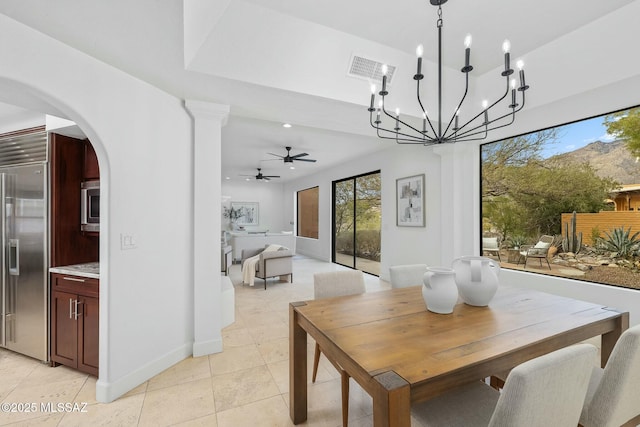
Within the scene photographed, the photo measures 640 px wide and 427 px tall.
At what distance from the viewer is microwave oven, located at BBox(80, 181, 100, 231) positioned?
2689 mm

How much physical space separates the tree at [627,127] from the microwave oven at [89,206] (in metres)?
4.84

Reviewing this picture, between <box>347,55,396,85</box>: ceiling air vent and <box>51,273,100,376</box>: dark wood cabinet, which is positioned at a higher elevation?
<box>347,55,396,85</box>: ceiling air vent

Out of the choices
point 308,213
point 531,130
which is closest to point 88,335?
point 531,130

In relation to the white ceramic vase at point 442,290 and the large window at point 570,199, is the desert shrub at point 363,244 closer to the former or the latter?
the large window at point 570,199

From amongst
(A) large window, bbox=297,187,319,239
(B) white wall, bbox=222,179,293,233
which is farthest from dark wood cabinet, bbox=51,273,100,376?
(B) white wall, bbox=222,179,293,233

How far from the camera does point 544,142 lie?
3139 mm

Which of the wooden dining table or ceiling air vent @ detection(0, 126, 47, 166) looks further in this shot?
ceiling air vent @ detection(0, 126, 47, 166)

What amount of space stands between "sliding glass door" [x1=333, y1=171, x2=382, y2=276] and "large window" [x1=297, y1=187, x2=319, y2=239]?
4.02 ft

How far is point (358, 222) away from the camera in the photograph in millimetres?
6691

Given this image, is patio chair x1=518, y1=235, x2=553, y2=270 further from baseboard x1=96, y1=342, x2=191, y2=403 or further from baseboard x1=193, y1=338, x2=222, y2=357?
baseboard x1=96, y1=342, x2=191, y2=403

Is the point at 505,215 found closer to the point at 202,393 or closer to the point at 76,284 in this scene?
the point at 202,393

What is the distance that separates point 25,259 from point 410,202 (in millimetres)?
4910

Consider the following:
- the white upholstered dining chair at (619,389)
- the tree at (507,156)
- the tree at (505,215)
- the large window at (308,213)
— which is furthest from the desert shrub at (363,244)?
the white upholstered dining chair at (619,389)

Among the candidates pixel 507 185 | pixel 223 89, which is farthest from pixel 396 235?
pixel 223 89
